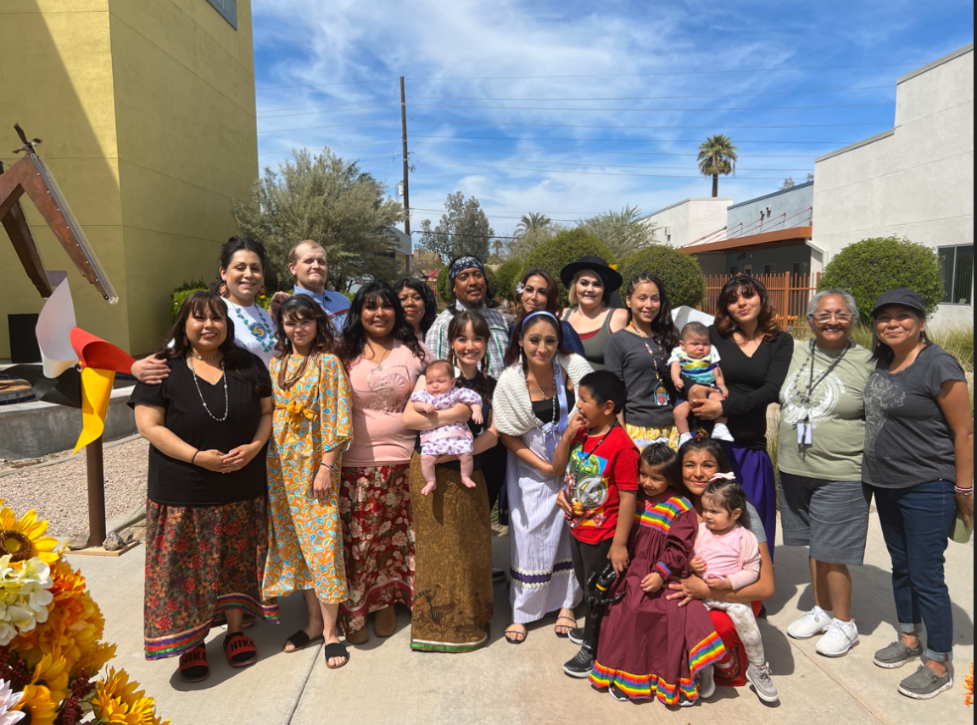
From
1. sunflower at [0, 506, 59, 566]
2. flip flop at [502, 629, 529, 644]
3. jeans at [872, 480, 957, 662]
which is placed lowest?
flip flop at [502, 629, 529, 644]

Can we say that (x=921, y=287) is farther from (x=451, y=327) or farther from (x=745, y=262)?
(x=745, y=262)

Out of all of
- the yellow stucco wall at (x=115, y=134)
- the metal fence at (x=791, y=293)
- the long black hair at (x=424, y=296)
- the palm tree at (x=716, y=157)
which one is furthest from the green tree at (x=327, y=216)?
the palm tree at (x=716, y=157)

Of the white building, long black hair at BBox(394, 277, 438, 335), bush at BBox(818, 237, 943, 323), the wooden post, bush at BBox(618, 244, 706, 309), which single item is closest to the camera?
long black hair at BBox(394, 277, 438, 335)

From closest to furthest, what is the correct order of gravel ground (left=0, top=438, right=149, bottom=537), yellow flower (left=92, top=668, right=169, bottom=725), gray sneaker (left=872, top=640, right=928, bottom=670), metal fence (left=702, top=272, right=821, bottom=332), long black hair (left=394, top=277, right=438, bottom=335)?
1. yellow flower (left=92, top=668, right=169, bottom=725)
2. gray sneaker (left=872, top=640, right=928, bottom=670)
3. long black hair (left=394, top=277, right=438, bottom=335)
4. gravel ground (left=0, top=438, right=149, bottom=537)
5. metal fence (left=702, top=272, right=821, bottom=332)

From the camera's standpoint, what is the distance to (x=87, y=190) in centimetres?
1161

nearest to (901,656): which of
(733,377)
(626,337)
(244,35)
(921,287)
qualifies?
(733,377)

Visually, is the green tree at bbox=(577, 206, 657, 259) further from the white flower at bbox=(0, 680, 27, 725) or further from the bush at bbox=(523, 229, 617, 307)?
the white flower at bbox=(0, 680, 27, 725)

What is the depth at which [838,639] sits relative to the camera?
3225 mm

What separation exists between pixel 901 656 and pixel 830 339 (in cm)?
162

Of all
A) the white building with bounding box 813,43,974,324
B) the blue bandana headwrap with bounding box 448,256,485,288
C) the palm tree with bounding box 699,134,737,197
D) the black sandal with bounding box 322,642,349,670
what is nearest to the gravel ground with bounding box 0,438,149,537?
the black sandal with bounding box 322,642,349,670

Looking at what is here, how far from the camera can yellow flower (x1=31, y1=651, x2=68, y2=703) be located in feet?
4.17

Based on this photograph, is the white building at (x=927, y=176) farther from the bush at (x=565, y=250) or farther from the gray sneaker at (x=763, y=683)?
the gray sneaker at (x=763, y=683)

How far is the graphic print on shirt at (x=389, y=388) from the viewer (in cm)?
A: 329

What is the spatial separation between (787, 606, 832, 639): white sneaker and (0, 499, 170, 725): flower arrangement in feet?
10.5
